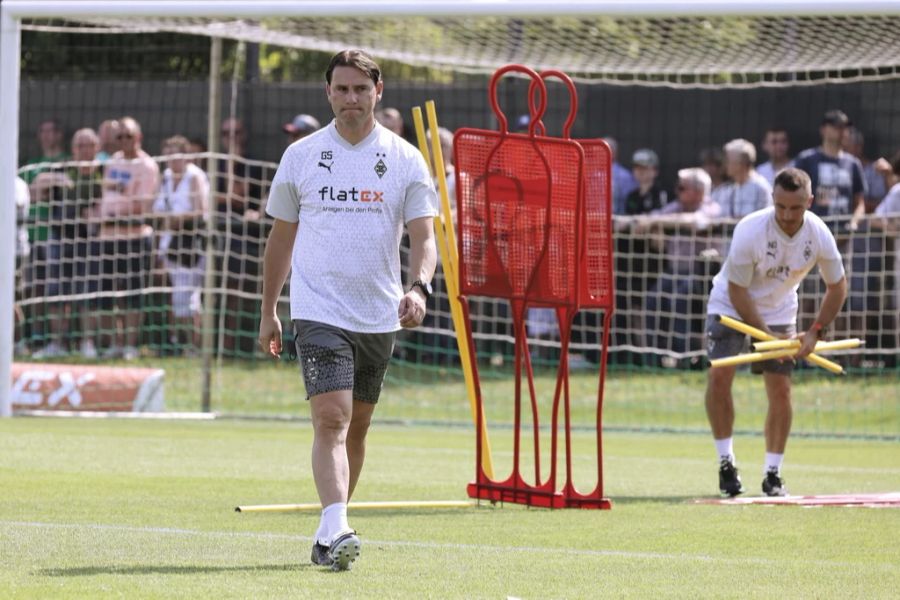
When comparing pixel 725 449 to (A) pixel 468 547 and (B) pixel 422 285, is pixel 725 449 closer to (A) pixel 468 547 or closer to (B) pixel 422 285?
(A) pixel 468 547

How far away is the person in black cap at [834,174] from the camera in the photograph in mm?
17891

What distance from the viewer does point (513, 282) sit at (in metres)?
9.93

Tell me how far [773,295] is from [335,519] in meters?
4.74

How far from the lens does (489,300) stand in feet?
61.3

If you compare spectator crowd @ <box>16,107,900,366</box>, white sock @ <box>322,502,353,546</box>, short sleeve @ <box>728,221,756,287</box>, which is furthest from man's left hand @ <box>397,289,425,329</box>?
spectator crowd @ <box>16,107,900,366</box>

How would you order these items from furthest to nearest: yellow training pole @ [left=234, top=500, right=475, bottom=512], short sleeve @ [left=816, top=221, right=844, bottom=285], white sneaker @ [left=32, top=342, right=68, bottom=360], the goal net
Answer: white sneaker @ [left=32, top=342, right=68, bottom=360]
the goal net
short sleeve @ [left=816, top=221, right=844, bottom=285]
yellow training pole @ [left=234, top=500, right=475, bottom=512]

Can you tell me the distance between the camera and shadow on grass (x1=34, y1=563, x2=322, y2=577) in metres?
6.91

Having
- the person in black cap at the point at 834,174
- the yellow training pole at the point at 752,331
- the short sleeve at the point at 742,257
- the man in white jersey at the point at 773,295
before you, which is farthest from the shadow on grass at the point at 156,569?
the person in black cap at the point at 834,174

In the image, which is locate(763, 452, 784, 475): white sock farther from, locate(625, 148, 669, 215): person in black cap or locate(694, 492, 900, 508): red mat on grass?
locate(625, 148, 669, 215): person in black cap

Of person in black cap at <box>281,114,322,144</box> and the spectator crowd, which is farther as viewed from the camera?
person in black cap at <box>281,114,322,144</box>

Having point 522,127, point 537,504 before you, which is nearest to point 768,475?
point 537,504

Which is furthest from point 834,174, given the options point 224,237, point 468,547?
point 468,547

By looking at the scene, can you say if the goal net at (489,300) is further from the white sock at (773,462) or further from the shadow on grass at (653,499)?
the shadow on grass at (653,499)

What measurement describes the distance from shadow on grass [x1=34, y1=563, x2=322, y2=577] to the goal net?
8.76 m
